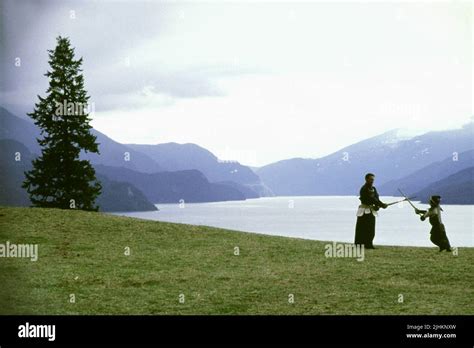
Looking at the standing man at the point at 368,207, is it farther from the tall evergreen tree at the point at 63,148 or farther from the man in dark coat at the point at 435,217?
the tall evergreen tree at the point at 63,148

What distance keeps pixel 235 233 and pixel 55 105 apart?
2438cm

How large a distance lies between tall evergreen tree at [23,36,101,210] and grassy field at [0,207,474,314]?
16.8 meters

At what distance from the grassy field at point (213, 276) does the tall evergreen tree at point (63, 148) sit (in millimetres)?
16828

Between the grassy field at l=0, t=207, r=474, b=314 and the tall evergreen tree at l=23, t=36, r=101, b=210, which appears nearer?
the grassy field at l=0, t=207, r=474, b=314

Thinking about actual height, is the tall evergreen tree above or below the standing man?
above

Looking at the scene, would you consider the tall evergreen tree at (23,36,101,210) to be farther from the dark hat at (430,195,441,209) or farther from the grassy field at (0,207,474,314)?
the dark hat at (430,195,441,209)

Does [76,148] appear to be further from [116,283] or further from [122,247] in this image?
[116,283]

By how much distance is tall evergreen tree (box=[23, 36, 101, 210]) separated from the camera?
4491 centimetres

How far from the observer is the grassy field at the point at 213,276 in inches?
586
